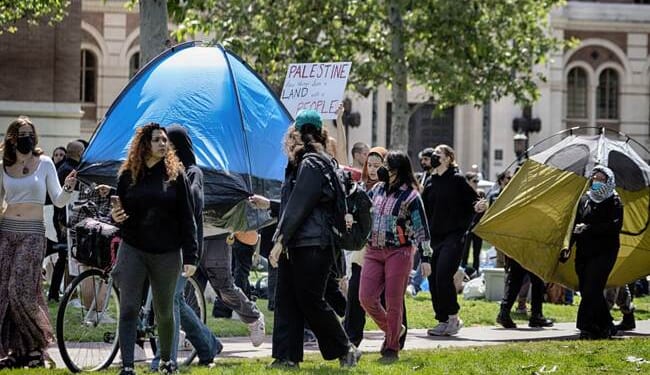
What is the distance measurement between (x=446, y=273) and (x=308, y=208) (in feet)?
16.0

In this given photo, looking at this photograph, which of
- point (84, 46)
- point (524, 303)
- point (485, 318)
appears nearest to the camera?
point (485, 318)

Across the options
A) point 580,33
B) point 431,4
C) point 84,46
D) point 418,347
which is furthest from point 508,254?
point 580,33

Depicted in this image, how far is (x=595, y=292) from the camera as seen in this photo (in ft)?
46.9

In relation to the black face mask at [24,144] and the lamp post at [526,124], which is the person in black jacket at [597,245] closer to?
the black face mask at [24,144]

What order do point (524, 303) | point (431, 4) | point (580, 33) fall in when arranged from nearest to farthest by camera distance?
point (524, 303) → point (431, 4) → point (580, 33)

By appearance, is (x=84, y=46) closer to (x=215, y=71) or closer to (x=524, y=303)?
(x=524, y=303)

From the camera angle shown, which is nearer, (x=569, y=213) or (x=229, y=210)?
(x=229, y=210)

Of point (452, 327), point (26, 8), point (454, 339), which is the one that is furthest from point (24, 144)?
point (26, 8)

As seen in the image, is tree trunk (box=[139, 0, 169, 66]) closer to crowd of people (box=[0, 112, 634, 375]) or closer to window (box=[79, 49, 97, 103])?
crowd of people (box=[0, 112, 634, 375])

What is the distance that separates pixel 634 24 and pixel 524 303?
35820mm

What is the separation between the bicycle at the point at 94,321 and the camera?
10750 millimetres

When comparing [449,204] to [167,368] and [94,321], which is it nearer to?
[94,321]

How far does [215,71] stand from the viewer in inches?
498

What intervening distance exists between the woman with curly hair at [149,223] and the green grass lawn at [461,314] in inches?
166
